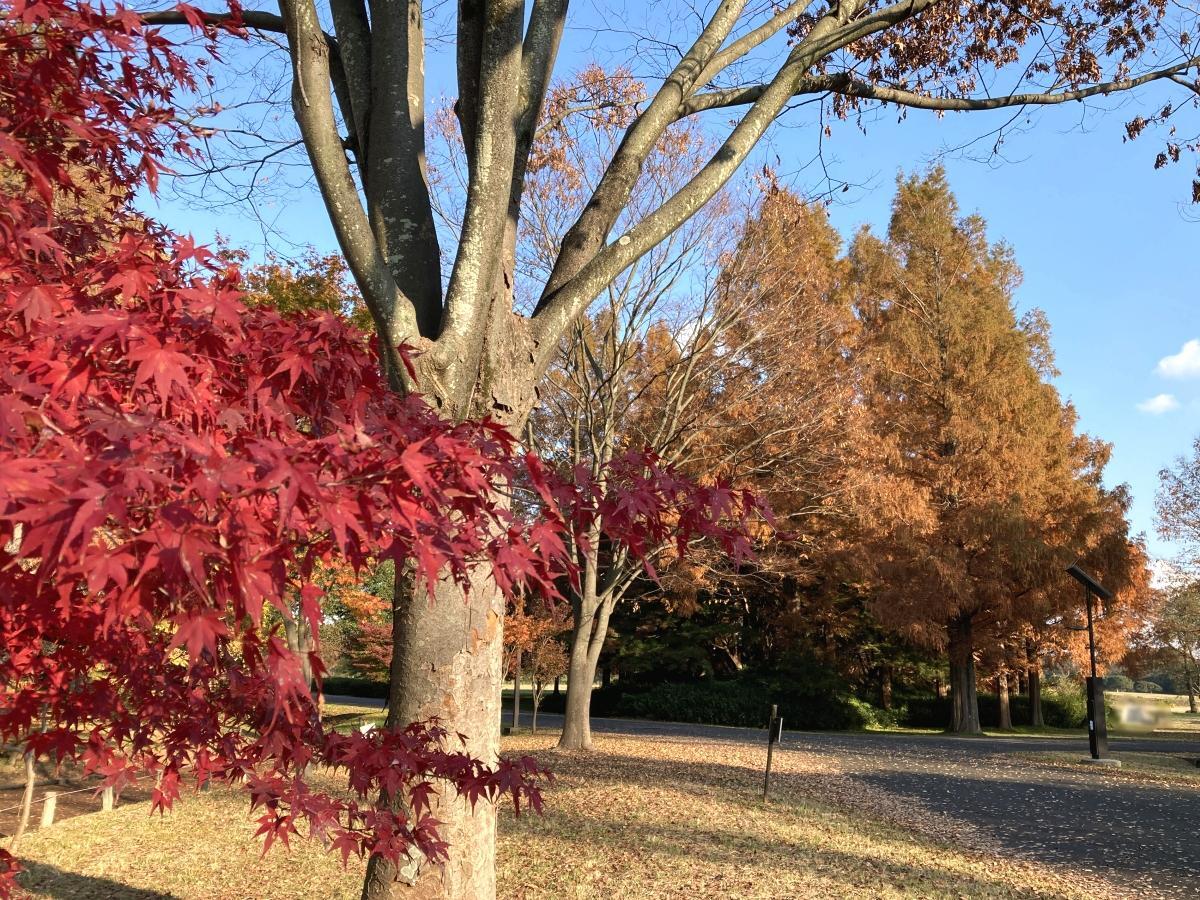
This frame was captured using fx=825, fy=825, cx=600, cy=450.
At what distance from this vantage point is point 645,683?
95.3 feet

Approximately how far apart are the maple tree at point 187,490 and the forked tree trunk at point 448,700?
0.14 metres

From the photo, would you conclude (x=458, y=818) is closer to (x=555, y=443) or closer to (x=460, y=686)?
(x=460, y=686)

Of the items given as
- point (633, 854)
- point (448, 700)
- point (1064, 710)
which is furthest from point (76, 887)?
point (1064, 710)

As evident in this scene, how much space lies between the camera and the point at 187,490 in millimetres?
1370

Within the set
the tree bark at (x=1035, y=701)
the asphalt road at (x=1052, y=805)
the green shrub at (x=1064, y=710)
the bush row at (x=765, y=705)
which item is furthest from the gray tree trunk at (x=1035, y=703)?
the asphalt road at (x=1052, y=805)

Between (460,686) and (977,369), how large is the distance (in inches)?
933

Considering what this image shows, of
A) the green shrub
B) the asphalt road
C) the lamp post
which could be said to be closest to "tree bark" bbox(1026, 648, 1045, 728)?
the green shrub

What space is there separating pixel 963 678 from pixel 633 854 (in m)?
21.2

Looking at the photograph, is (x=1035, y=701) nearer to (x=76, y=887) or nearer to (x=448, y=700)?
(x=76, y=887)

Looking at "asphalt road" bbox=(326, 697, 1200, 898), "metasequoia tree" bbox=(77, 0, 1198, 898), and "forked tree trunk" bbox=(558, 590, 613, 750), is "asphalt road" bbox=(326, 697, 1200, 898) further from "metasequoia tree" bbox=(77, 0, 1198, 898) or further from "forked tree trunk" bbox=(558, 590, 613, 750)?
"metasequoia tree" bbox=(77, 0, 1198, 898)

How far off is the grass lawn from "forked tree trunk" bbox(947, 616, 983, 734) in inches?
594

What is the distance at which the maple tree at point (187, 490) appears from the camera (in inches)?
54.0

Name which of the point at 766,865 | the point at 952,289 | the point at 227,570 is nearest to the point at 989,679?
the point at 952,289

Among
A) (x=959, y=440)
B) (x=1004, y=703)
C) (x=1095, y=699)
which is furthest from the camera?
(x=1004, y=703)
